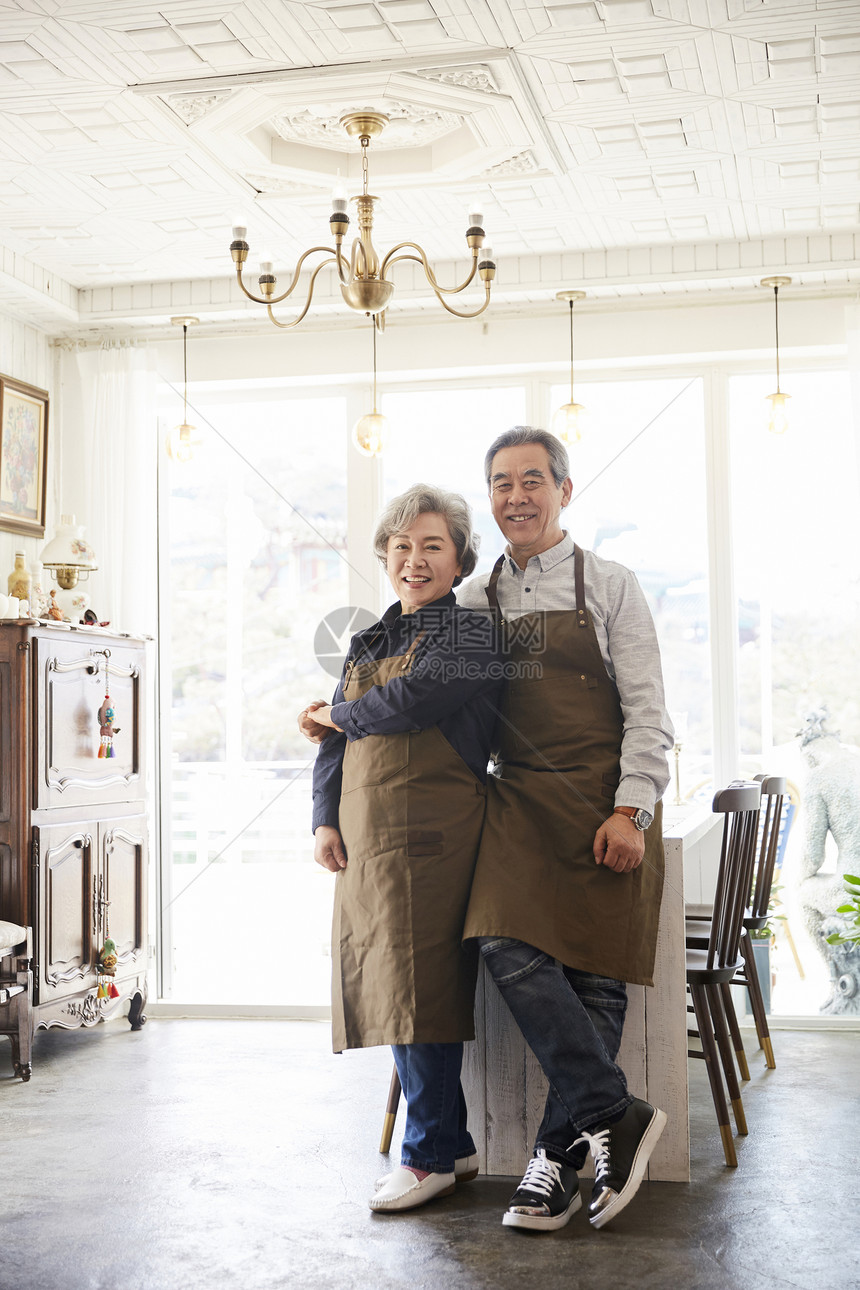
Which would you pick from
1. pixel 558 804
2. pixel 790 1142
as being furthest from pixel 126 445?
pixel 790 1142

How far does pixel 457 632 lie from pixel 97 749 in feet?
6.60

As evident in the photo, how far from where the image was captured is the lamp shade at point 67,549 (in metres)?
4.14

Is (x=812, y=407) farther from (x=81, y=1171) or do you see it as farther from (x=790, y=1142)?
(x=81, y=1171)

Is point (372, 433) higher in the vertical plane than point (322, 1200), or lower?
higher

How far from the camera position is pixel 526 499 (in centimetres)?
250

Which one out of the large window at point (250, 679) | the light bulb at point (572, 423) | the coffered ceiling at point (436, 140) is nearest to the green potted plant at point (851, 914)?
the light bulb at point (572, 423)

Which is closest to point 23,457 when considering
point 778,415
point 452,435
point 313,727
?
point 452,435

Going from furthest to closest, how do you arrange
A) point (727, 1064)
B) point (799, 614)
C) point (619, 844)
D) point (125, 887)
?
point (799, 614)
point (125, 887)
point (727, 1064)
point (619, 844)

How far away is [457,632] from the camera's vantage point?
2385 mm

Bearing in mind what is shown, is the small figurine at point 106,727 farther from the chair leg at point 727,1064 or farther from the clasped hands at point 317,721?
the chair leg at point 727,1064

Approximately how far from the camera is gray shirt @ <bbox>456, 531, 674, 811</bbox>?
2.29 m

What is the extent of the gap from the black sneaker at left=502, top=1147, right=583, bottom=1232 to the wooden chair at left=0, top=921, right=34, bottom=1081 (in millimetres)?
1849

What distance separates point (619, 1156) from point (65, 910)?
7.27 feet

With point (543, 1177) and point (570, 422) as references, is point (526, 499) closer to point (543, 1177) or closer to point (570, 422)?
point (543, 1177)
